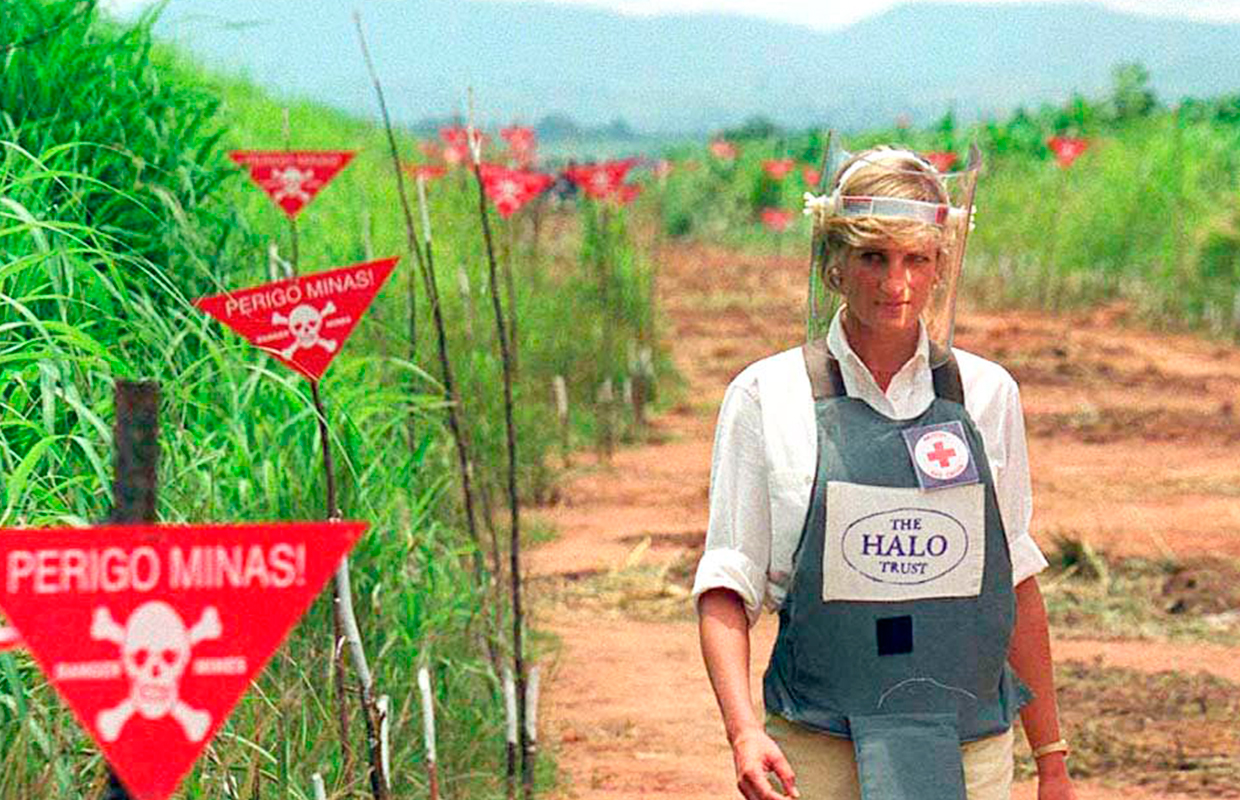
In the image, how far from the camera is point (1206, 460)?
35.3 ft

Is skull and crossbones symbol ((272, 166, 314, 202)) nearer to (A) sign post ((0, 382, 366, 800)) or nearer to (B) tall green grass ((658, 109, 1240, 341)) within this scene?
(A) sign post ((0, 382, 366, 800))

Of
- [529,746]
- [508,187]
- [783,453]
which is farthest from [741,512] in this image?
[508,187]

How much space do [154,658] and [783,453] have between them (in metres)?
1.10

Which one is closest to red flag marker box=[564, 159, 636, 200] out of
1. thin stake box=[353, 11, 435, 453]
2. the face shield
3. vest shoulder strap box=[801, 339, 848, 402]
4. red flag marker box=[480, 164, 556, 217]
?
red flag marker box=[480, 164, 556, 217]

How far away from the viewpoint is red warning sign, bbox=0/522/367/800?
6.63 ft

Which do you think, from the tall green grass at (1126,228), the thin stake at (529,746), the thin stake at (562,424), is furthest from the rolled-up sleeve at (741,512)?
the tall green grass at (1126,228)

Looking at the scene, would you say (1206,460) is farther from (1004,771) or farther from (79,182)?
(1004,771)

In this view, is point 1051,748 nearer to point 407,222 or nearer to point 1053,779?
point 1053,779

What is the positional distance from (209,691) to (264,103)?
1115cm

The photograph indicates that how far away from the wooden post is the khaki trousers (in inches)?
45.4

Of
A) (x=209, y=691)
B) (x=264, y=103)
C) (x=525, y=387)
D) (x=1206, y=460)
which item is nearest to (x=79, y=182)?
(x=209, y=691)

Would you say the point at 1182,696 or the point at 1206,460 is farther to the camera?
the point at 1206,460

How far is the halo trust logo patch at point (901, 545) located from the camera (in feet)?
9.61

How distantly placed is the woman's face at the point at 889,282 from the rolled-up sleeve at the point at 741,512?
0.18 meters
